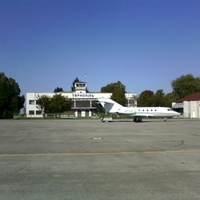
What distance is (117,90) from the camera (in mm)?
125625

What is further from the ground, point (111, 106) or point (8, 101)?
point (8, 101)

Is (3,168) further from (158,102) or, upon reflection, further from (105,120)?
(158,102)

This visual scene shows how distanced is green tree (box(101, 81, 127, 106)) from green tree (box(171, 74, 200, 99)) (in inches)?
822

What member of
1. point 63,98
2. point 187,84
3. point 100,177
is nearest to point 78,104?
point 63,98

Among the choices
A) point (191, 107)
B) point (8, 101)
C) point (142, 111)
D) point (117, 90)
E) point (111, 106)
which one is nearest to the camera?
point (142, 111)

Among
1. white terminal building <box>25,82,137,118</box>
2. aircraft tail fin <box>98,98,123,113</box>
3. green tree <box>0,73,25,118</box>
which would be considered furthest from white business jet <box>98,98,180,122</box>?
white terminal building <box>25,82,137,118</box>

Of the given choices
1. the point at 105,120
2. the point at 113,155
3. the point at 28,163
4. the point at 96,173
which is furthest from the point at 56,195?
the point at 105,120

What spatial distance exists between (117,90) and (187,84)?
26599mm

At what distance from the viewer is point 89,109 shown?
121m

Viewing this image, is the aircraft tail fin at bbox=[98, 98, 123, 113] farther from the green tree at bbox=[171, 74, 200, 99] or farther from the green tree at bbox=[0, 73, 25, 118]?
the green tree at bbox=[171, 74, 200, 99]

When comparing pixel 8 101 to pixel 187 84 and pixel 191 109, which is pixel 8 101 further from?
pixel 187 84

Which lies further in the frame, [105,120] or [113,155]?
[105,120]

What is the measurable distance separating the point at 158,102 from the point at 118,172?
108364 millimetres

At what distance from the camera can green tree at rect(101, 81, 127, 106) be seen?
114562 millimetres
